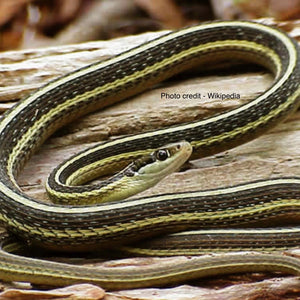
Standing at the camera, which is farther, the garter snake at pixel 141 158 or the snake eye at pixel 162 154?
the snake eye at pixel 162 154

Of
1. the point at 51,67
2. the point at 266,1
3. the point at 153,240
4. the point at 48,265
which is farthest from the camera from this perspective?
the point at 266,1

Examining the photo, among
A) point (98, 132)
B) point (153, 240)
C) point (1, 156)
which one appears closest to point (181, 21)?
point (98, 132)

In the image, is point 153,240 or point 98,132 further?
point 98,132

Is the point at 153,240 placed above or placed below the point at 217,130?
below

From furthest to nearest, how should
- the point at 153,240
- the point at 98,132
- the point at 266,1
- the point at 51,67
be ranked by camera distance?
1. the point at 266,1
2. the point at 51,67
3. the point at 98,132
4. the point at 153,240

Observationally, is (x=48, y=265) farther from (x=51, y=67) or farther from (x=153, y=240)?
(x=51, y=67)

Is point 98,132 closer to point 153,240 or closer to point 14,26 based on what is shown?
point 153,240

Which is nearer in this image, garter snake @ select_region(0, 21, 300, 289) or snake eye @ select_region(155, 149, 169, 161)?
garter snake @ select_region(0, 21, 300, 289)

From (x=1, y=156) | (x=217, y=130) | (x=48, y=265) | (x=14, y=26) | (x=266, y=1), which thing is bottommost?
(x=48, y=265)
